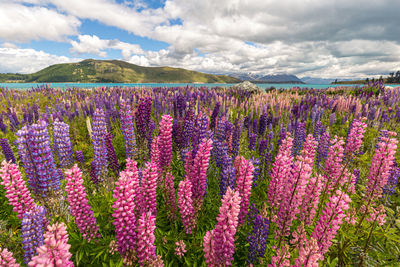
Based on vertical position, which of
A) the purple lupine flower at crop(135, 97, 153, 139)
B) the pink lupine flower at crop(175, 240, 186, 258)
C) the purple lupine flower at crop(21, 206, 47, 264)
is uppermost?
the purple lupine flower at crop(135, 97, 153, 139)

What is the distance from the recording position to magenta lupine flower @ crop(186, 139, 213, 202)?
3207mm

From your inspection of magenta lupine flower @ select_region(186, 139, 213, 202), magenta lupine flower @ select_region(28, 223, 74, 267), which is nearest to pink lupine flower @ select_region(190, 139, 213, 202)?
magenta lupine flower @ select_region(186, 139, 213, 202)

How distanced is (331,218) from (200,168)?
2.15 m

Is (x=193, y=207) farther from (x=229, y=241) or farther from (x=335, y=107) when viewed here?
(x=335, y=107)

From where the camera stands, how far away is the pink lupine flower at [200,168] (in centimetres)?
321

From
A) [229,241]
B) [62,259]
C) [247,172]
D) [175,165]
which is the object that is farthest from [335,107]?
[62,259]

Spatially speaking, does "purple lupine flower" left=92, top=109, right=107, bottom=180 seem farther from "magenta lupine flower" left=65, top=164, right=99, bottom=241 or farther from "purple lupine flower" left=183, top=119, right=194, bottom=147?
"purple lupine flower" left=183, top=119, right=194, bottom=147

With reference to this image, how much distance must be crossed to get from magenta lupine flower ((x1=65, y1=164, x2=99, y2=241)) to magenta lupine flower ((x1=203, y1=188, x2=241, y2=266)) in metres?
2.07

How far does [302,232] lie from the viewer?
2877 mm

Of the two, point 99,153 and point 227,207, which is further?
point 99,153

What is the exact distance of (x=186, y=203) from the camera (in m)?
3.26

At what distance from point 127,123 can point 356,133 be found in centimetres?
614

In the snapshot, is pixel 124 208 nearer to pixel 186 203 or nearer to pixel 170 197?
pixel 186 203

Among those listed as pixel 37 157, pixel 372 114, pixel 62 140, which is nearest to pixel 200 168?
pixel 37 157
